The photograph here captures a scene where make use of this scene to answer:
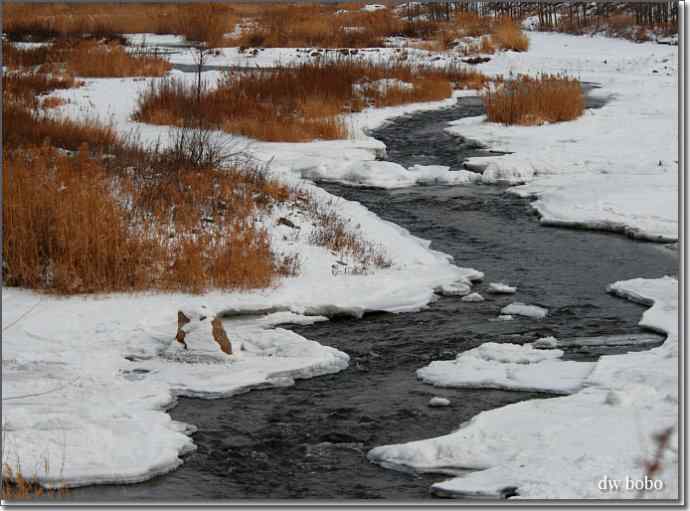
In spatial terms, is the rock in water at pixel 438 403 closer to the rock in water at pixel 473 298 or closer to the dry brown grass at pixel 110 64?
the rock in water at pixel 473 298

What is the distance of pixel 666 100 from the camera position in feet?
68.2

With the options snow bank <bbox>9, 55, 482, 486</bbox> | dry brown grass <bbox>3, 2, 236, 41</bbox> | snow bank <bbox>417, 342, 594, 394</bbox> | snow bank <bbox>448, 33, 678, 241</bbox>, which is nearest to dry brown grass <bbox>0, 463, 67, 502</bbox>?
snow bank <bbox>9, 55, 482, 486</bbox>

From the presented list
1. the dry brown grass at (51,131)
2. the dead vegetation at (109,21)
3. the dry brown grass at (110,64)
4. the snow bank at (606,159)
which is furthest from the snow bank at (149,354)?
the dead vegetation at (109,21)

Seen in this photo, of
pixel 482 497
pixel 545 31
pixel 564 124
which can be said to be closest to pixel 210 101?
pixel 564 124

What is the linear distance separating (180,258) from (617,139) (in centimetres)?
1049

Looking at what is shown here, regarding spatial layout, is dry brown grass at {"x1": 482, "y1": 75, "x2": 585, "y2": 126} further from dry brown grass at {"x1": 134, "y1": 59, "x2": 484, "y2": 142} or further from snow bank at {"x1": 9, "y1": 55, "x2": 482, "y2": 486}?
snow bank at {"x1": 9, "y1": 55, "x2": 482, "y2": 486}

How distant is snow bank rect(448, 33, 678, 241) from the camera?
11.3m

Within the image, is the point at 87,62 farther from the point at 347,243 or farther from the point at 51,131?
the point at 347,243

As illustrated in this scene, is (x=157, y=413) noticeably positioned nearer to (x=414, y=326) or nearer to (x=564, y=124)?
(x=414, y=326)

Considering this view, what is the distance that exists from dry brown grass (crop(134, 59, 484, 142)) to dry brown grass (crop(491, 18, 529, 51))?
6.96m

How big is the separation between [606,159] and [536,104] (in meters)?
3.67

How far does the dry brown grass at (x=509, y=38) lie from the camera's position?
30406 mm

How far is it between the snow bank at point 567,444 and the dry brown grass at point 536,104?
39.4 ft

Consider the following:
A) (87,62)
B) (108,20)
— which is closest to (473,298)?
(87,62)
